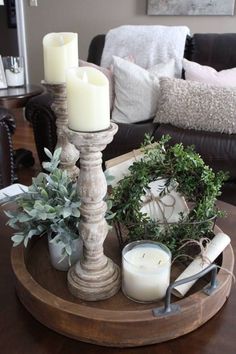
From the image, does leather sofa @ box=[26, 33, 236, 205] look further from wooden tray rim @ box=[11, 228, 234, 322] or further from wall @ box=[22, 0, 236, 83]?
wooden tray rim @ box=[11, 228, 234, 322]

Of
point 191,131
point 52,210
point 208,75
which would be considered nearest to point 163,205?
point 52,210

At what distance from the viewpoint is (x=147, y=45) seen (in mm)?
2570

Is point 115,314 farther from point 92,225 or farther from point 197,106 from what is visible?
point 197,106

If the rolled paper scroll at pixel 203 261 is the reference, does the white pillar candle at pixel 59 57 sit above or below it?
Answer: above

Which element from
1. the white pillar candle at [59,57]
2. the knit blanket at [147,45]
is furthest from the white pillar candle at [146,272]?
the knit blanket at [147,45]

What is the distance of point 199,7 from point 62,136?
2522mm

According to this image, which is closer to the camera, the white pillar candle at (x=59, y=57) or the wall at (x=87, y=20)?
the white pillar candle at (x=59, y=57)

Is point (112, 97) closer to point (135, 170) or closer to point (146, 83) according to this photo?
point (146, 83)

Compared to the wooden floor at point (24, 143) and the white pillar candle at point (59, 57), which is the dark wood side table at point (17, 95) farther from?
the white pillar candle at point (59, 57)

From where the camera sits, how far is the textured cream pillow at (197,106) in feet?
6.57

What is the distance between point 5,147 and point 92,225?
1712mm

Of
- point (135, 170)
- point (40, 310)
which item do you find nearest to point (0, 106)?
point (135, 170)

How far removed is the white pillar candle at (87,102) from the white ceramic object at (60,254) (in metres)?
0.26

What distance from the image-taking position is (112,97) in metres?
2.40
